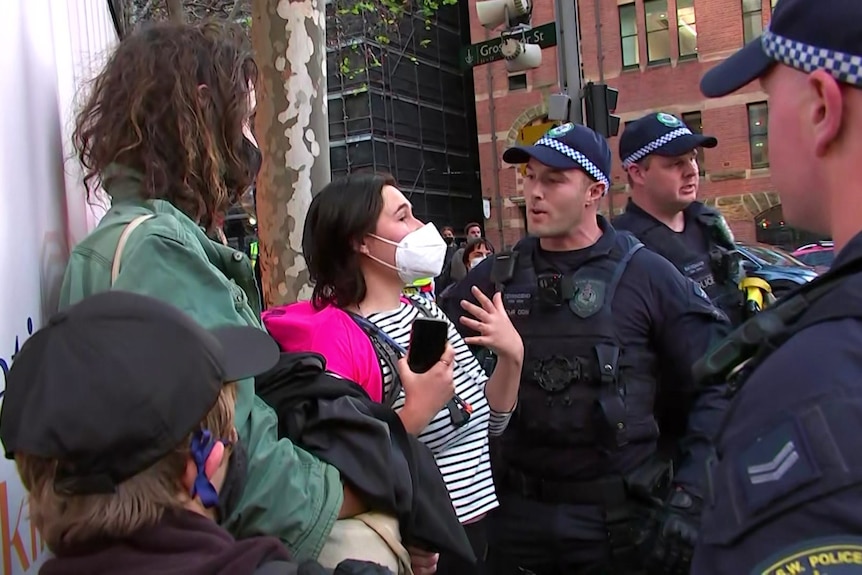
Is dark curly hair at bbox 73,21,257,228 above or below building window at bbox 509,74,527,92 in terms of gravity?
below

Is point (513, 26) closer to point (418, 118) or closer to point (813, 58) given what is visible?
point (813, 58)

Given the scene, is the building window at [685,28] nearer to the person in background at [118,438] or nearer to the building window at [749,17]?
the building window at [749,17]

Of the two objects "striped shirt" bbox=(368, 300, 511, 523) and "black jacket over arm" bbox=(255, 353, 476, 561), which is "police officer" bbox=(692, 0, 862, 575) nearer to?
"black jacket over arm" bbox=(255, 353, 476, 561)

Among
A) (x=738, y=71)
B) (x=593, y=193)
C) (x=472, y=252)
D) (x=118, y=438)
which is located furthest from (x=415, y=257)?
(x=472, y=252)

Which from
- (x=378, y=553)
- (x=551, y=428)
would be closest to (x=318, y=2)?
(x=551, y=428)

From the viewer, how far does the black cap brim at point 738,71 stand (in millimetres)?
1271

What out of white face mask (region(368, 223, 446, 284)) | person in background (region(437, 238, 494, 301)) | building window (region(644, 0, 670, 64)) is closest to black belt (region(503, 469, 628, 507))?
white face mask (region(368, 223, 446, 284))

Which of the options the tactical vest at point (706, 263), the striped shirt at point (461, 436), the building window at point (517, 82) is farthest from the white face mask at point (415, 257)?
the building window at point (517, 82)

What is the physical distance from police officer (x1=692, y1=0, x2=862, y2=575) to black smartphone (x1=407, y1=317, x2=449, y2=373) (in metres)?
0.99

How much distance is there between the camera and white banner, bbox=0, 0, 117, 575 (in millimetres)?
1485

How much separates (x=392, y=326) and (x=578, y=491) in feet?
3.12

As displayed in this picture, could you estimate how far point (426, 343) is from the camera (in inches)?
86.7

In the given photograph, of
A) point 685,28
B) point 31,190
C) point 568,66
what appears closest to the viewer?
point 31,190

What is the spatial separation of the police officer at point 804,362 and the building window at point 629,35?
85.7 ft
